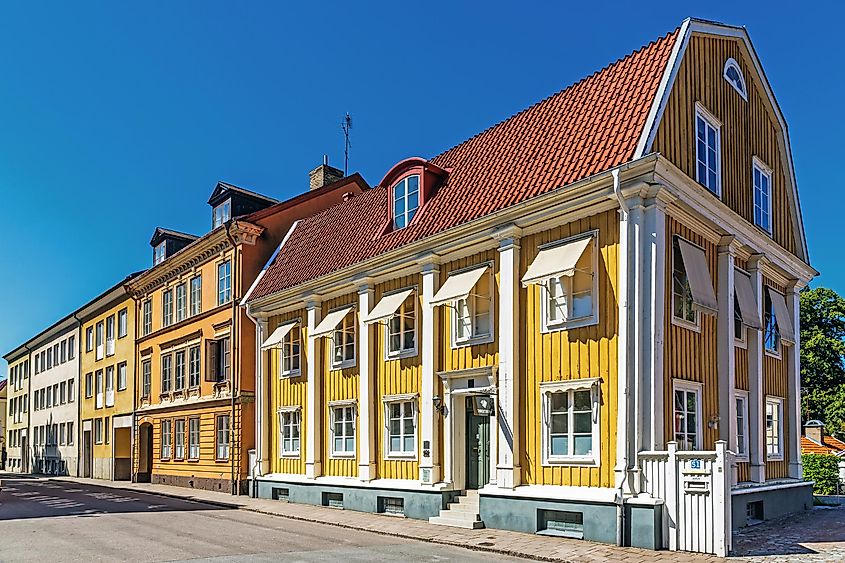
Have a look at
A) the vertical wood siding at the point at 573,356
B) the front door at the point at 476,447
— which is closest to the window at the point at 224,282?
the front door at the point at 476,447

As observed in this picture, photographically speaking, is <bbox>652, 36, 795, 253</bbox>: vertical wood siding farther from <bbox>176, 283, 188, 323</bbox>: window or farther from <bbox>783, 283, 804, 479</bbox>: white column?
<bbox>176, 283, 188, 323</bbox>: window

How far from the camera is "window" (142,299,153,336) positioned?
121ft

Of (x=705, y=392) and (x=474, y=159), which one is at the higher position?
(x=474, y=159)

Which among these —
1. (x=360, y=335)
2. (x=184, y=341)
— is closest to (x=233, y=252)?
(x=184, y=341)

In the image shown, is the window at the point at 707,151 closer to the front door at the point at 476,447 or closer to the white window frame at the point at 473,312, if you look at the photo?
the white window frame at the point at 473,312

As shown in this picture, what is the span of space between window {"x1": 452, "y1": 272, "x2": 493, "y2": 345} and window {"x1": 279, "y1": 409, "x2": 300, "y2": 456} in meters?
7.96

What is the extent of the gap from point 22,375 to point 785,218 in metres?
60.4

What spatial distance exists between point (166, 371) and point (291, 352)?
36.7ft

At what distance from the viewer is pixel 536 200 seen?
53.9ft

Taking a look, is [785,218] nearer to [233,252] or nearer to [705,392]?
[705,392]

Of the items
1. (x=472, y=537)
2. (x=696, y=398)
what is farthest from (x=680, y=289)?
(x=472, y=537)

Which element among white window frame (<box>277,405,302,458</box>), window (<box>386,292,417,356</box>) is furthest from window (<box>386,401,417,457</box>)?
white window frame (<box>277,405,302,458</box>)

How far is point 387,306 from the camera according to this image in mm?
20547

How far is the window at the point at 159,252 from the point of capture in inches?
1507
